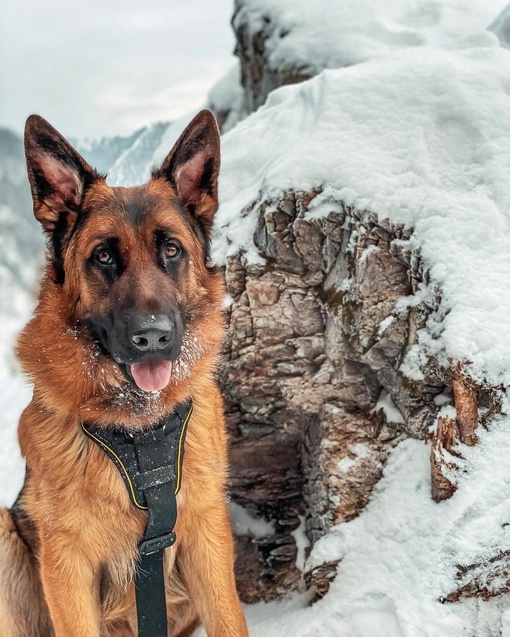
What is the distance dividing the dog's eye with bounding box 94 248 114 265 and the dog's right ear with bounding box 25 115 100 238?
0.79ft

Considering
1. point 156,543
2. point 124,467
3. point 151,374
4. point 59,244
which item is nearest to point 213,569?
point 156,543

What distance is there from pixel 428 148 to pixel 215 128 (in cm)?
173

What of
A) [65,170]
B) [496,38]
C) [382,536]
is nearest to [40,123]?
[65,170]

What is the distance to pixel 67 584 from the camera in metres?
2.40

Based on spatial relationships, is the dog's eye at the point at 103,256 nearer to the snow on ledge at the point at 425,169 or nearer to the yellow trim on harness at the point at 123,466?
the yellow trim on harness at the point at 123,466

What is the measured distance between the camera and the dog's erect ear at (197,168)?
2668mm

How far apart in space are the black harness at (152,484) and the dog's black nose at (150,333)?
484mm

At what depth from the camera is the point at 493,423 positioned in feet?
9.34

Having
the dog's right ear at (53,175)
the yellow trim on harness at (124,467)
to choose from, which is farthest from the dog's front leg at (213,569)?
the dog's right ear at (53,175)

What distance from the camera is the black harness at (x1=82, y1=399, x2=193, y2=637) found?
2408 millimetres

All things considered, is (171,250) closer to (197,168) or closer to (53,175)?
(197,168)

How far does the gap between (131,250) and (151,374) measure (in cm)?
57

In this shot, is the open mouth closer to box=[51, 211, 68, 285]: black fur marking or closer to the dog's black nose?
the dog's black nose

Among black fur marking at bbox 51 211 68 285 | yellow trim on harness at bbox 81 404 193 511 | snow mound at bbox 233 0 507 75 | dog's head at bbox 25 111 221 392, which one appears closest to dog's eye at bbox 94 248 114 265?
dog's head at bbox 25 111 221 392
